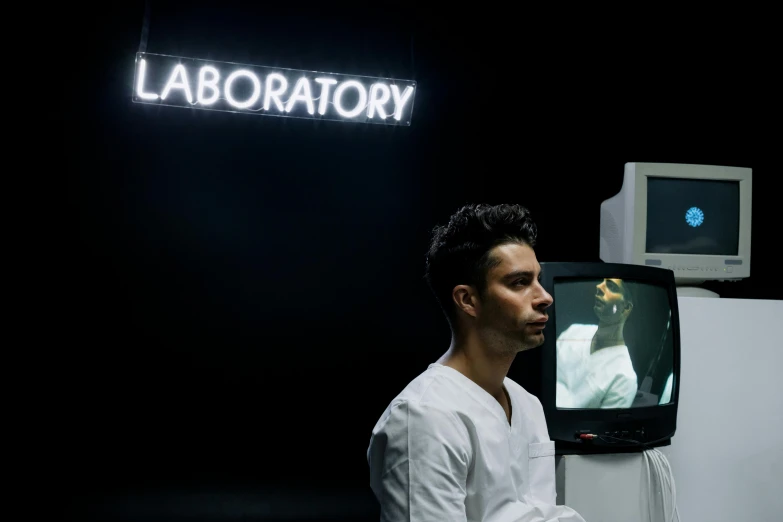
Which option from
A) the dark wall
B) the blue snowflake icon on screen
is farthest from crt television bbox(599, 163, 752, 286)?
the dark wall

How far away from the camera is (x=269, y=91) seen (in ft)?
12.4

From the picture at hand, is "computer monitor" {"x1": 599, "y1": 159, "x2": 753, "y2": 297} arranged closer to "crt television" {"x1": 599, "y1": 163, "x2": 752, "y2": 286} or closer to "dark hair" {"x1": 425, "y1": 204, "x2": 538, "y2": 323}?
"crt television" {"x1": 599, "y1": 163, "x2": 752, "y2": 286}

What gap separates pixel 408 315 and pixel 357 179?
0.85 metres

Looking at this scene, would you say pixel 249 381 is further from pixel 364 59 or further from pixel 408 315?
pixel 364 59

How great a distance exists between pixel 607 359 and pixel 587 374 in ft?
0.29

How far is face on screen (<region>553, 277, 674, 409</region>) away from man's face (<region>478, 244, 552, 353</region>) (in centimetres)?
91

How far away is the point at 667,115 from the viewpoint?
4.03 metres

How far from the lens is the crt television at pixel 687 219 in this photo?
118 inches

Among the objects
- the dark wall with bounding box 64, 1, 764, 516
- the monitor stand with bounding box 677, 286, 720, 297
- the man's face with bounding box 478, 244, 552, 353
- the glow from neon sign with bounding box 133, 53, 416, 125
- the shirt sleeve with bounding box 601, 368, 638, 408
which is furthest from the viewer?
the dark wall with bounding box 64, 1, 764, 516

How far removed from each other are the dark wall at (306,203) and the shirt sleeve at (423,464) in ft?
9.05

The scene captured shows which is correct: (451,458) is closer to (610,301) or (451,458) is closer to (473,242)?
(473,242)

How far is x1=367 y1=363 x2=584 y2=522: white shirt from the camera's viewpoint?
1.28 meters

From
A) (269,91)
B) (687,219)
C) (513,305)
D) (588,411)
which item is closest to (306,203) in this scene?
(269,91)

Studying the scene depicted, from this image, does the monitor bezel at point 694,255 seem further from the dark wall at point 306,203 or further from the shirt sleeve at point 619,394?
the dark wall at point 306,203
